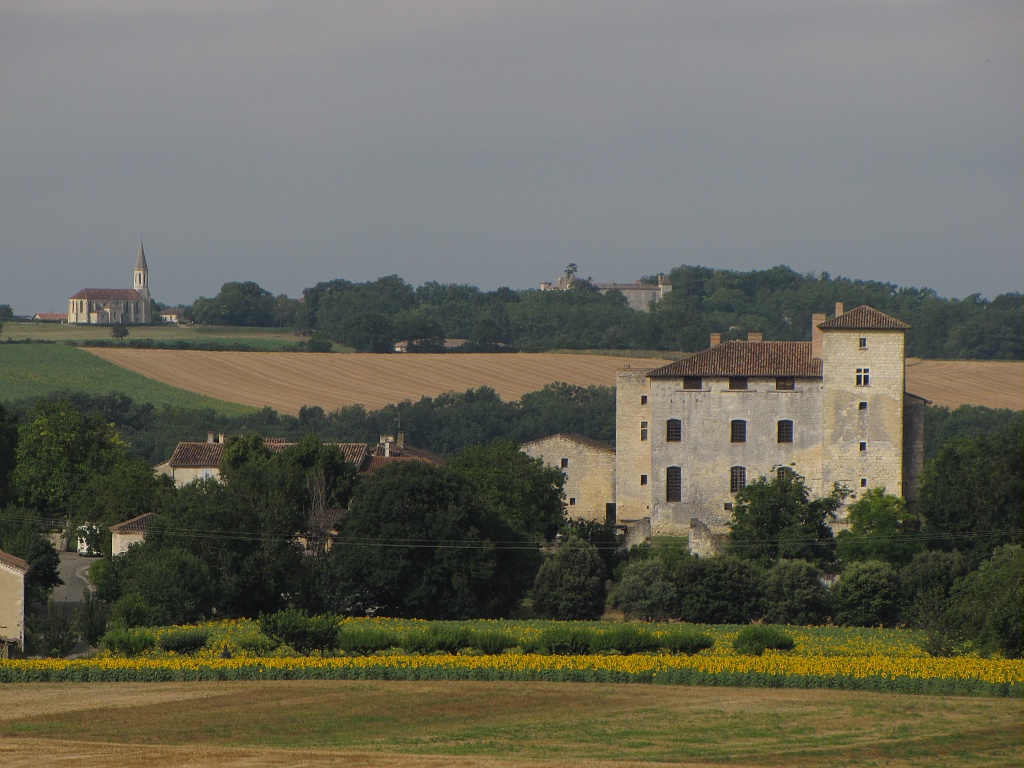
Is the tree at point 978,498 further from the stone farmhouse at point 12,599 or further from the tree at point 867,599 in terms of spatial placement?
the stone farmhouse at point 12,599

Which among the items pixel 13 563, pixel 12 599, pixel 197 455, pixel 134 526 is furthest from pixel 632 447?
pixel 12 599

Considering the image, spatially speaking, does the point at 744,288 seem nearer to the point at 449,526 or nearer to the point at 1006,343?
the point at 1006,343

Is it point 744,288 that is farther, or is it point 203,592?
point 744,288

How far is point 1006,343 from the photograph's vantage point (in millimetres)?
139375

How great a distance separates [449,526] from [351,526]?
3482mm

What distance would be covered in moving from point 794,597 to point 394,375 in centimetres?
7498

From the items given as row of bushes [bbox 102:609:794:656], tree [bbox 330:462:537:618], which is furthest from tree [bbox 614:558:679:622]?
row of bushes [bbox 102:609:794:656]

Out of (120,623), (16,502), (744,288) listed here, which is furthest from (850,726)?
(744,288)

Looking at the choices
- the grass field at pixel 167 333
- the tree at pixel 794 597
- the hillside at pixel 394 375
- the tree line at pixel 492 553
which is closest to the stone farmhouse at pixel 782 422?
the tree line at pixel 492 553

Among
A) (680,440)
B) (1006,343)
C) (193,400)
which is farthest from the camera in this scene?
(1006,343)

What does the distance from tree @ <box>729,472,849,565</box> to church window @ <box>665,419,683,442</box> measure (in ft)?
18.9

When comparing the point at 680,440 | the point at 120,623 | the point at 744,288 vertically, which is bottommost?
the point at 120,623

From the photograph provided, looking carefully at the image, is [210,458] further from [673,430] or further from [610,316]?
[610,316]

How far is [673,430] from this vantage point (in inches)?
2815
